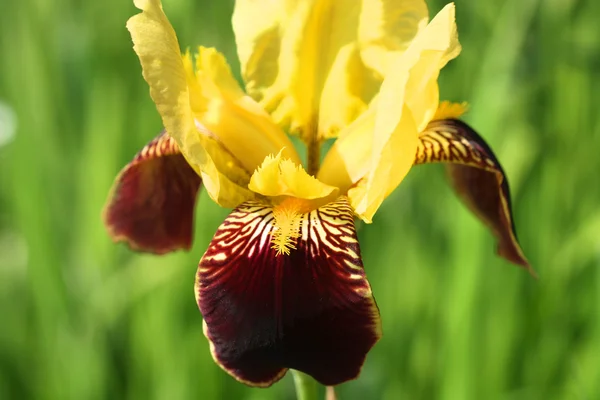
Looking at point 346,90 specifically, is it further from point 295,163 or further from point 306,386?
point 306,386

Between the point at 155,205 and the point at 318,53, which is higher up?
the point at 318,53

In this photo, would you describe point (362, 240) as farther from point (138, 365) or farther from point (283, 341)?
point (283, 341)

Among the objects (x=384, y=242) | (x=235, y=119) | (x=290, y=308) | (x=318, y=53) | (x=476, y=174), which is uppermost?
(x=318, y=53)

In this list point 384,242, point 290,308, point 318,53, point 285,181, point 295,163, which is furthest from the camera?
point 384,242

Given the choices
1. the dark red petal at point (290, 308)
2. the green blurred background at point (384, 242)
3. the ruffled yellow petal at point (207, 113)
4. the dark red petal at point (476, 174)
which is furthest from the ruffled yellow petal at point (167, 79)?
the green blurred background at point (384, 242)

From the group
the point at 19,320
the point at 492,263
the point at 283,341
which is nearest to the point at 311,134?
the point at 283,341

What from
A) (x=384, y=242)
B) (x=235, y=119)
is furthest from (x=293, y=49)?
(x=384, y=242)

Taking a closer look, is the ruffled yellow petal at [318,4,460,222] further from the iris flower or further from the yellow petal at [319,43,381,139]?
the yellow petal at [319,43,381,139]
